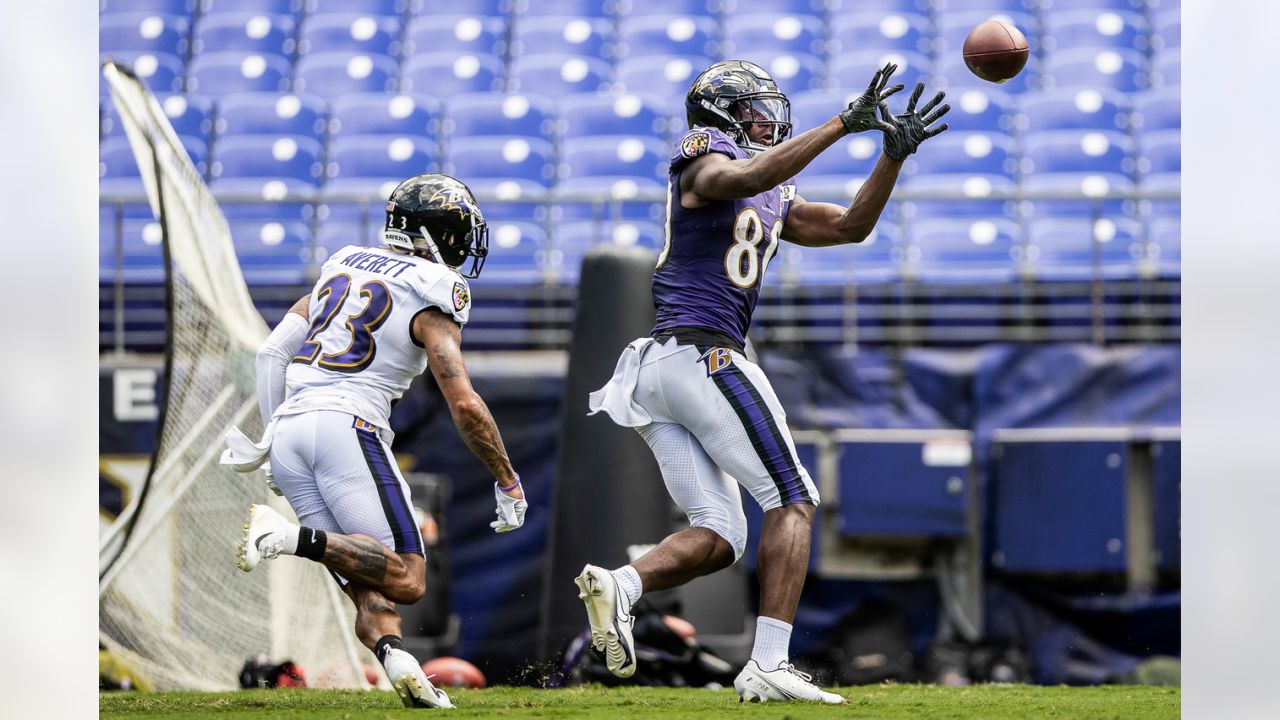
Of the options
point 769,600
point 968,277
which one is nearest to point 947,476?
point 968,277

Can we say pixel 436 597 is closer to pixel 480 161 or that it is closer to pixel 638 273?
pixel 638 273

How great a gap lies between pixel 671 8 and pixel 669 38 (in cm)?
52

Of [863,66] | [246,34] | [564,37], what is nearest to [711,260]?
[863,66]

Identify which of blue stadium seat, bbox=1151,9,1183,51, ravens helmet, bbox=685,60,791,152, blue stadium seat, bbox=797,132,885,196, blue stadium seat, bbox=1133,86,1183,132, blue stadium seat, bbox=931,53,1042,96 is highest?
blue stadium seat, bbox=1151,9,1183,51

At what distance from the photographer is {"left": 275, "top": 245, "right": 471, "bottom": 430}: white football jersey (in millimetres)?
4574

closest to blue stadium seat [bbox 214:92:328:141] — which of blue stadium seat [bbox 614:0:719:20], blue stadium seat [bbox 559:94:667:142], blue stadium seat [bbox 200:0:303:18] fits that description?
blue stadium seat [bbox 200:0:303:18]

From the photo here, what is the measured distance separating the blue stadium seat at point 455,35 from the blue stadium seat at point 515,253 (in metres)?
3.24

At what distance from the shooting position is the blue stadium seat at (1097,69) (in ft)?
41.5

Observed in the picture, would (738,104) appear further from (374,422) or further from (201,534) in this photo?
(201,534)

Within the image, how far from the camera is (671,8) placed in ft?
45.2

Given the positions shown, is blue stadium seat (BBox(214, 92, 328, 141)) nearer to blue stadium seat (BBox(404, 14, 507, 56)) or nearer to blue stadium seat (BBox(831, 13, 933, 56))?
blue stadium seat (BBox(404, 14, 507, 56))

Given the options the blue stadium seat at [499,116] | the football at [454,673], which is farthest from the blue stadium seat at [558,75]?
the football at [454,673]

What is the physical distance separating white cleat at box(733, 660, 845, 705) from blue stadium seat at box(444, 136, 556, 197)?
7543 millimetres
